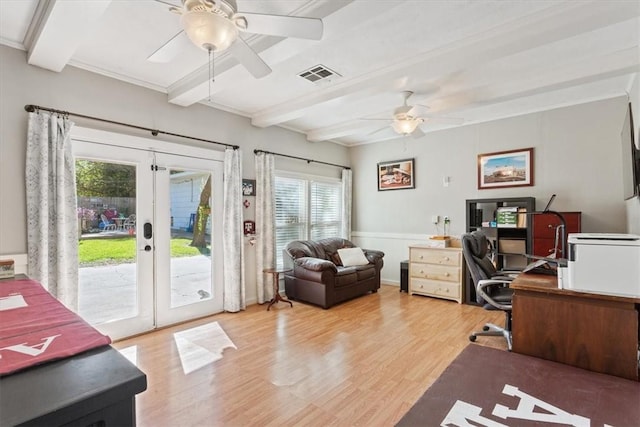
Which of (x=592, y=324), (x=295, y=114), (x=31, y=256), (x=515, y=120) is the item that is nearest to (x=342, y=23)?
(x=295, y=114)

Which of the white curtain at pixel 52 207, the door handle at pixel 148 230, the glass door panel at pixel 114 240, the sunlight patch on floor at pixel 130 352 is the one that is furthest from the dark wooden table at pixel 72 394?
the door handle at pixel 148 230

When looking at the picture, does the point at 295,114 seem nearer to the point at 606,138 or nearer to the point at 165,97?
the point at 165,97

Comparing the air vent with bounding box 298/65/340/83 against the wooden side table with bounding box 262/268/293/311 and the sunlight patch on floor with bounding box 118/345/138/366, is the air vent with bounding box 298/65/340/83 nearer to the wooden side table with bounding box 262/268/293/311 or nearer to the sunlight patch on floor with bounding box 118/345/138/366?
the wooden side table with bounding box 262/268/293/311

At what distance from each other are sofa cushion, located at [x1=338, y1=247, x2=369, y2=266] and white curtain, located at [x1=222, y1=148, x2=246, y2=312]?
1715 millimetres

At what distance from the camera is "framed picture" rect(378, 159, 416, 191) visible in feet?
18.3

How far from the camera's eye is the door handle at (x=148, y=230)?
3459 mm

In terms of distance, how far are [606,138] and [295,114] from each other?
3906mm

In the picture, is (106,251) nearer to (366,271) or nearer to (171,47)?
(171,47)

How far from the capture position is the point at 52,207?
2.80 meters

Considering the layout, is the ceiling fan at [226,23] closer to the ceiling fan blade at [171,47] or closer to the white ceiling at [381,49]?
the ceiling fan blade at [171,47]

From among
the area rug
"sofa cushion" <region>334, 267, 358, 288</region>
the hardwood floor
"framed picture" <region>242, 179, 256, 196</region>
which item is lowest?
the hardwood floor

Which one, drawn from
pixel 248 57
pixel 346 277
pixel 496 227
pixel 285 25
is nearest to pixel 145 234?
pixel 248 57

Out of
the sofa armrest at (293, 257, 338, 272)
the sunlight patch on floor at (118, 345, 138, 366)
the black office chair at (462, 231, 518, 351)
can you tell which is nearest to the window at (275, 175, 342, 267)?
the sofa armrest at (293, 257, 338, 272)

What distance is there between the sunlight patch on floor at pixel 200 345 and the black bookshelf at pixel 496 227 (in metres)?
3.47
